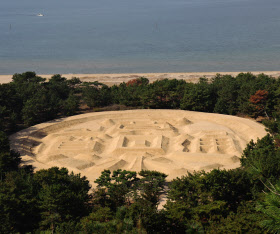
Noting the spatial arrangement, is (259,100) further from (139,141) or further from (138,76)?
(138,76)

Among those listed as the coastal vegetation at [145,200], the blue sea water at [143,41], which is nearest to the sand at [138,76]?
the blue sea water at [143,41]

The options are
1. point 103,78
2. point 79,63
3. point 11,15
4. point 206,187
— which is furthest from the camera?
point 11,15

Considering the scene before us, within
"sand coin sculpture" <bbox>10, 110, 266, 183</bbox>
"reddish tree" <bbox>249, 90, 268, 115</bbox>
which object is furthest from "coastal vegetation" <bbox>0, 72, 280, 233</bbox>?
"reddish tree" <bbox>249, 90, 268, 115</bbox>

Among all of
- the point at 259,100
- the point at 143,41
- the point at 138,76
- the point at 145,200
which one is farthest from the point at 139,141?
the point at 143,41

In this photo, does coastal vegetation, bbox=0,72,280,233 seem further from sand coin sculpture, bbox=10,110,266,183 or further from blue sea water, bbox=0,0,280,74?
blue sea water, bbox=0,0,280,74

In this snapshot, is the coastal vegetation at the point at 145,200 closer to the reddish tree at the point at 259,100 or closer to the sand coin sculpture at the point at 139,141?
the sand coin sculpture at the point at 139,141

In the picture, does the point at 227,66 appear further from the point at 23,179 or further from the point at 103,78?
the point at 23,179

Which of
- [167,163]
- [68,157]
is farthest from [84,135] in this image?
[167,163]

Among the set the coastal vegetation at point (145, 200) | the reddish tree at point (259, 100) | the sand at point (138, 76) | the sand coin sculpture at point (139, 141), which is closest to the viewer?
the coastal vegetation at point (145, 200)
